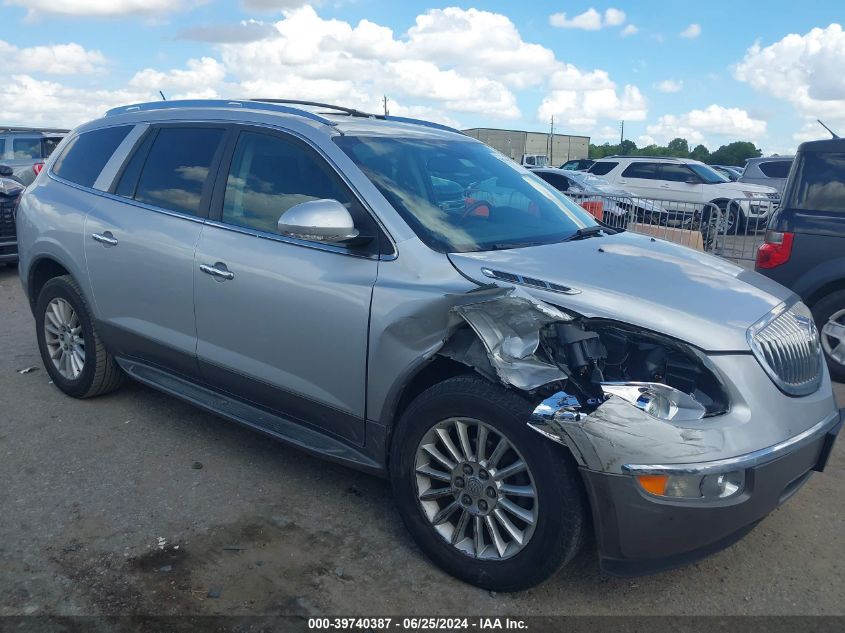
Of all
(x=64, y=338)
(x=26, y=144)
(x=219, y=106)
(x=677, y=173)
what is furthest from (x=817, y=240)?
(x=26, y=144)

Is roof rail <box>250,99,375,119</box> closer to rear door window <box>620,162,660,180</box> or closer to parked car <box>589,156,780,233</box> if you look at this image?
parked car <box>589,156,780,233</box>

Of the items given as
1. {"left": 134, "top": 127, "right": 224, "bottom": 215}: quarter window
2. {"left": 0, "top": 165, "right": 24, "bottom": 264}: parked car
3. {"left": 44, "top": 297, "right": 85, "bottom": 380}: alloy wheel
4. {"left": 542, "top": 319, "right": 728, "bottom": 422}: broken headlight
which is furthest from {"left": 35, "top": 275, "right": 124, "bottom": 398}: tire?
{"left": 0, "top": 165, "right": 24, "bottom": 264}: parked car

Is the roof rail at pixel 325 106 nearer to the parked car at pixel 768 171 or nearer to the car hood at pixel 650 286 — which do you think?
the car hood at pixel 650 286

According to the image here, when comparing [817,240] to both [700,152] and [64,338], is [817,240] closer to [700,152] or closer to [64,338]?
[64,338]

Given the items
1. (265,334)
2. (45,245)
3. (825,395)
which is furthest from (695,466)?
(45,245)

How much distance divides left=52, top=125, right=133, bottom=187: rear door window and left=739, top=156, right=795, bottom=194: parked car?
16.6 m

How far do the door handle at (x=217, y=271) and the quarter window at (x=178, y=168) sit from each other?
38cm

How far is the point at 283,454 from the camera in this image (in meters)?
4.34

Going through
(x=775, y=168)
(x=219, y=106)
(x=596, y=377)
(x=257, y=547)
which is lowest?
(x=257, y=547)

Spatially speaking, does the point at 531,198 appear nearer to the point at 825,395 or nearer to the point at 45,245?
the point at 825,395

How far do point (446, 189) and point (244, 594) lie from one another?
2.10 m

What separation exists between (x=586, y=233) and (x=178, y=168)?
2.30m

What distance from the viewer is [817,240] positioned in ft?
19.4

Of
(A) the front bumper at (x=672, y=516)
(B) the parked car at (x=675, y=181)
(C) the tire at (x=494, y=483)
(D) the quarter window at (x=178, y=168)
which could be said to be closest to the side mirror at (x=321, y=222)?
(C) the tire at (x=494, y=483)
